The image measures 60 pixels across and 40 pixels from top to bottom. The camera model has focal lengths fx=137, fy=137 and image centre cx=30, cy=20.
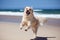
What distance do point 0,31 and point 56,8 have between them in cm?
64

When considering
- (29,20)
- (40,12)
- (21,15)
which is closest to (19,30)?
(21,15)

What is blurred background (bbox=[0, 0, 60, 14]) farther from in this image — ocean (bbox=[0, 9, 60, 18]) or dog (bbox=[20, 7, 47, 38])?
dog (bbox=[20, 7, 47, 38])

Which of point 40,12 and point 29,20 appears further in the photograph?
point 40,12

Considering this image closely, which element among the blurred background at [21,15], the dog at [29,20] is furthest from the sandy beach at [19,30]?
the dog at [29,20]

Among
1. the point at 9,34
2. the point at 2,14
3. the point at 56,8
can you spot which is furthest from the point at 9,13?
the point at 56,8

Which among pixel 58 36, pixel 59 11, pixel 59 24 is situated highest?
pixel 59 11

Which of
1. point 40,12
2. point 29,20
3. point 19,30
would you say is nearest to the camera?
point 29,20

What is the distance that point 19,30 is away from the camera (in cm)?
137

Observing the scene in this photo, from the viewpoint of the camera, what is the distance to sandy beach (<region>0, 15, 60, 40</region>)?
1229mm

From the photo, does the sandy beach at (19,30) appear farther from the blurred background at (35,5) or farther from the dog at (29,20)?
the dog at (29,20)

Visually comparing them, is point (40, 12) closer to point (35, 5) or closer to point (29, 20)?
point (35, 5)

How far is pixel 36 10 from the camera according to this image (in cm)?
128

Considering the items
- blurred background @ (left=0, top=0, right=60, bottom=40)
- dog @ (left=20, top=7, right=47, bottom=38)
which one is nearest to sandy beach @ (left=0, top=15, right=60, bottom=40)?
blurred background @ (left=0, top=0, right=60, bottom=40)

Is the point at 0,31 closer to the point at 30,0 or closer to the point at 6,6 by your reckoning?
the point at 6,6
